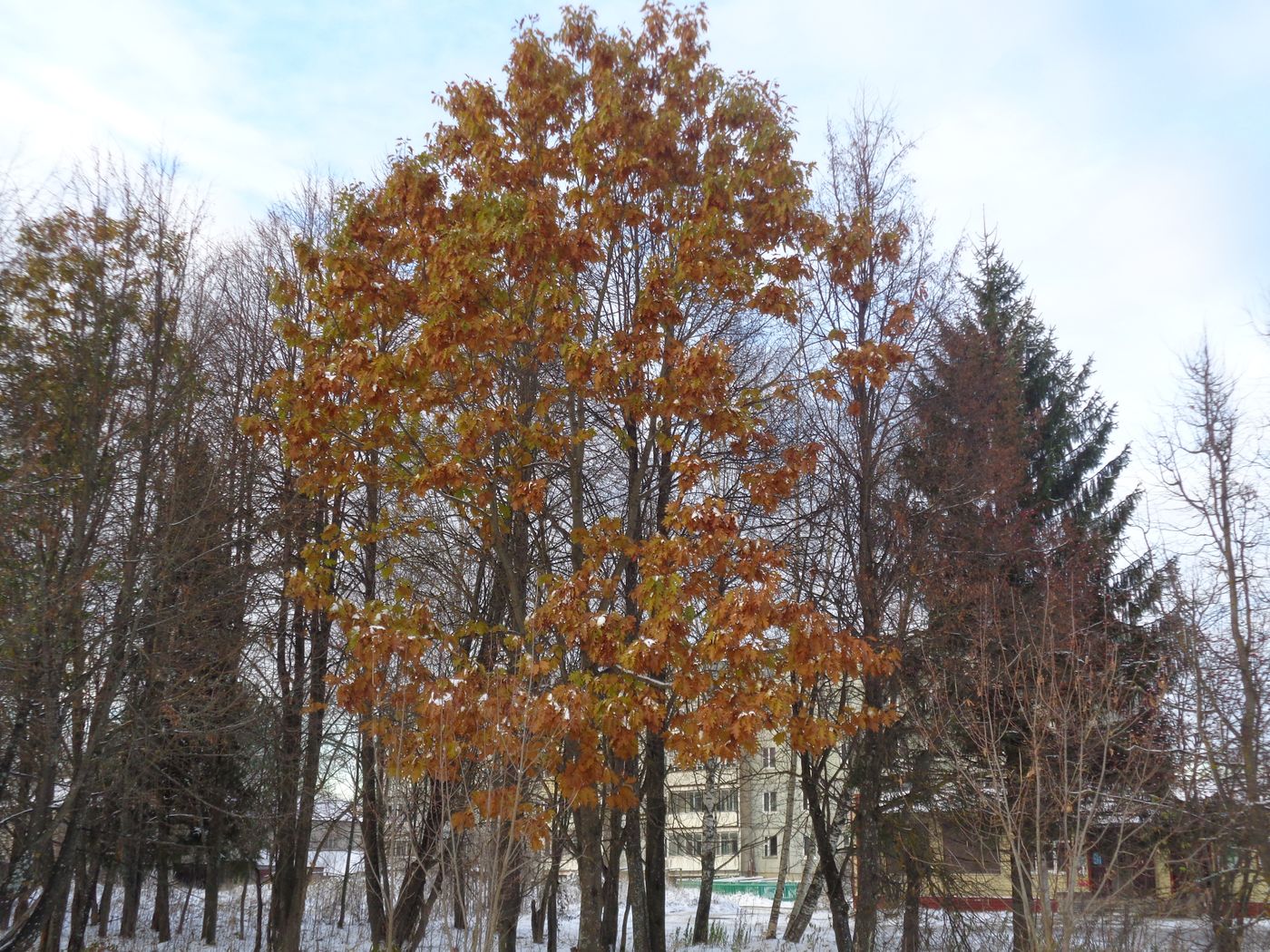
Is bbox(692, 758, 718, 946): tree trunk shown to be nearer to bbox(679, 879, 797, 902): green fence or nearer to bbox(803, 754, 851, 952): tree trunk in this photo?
bbox(803, 754, 851, 952): tree trunk

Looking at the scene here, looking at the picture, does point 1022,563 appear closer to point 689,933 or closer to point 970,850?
point 970,850

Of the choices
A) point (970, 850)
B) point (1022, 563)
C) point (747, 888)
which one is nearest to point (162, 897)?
point (970, 850)

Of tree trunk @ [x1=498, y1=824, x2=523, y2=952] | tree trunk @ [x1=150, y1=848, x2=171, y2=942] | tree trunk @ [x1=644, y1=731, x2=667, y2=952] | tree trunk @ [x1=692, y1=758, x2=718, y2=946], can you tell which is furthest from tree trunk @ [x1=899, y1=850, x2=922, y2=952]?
tree trunk @ [x1=150, y1=848, x2=171, y2=942]

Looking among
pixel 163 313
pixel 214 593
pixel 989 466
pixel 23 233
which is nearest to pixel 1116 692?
pixel 989 466

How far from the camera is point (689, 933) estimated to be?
57.0ft

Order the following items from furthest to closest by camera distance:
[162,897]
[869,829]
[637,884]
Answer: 1. [162,897]
2. [637,884]
3. [869,829]

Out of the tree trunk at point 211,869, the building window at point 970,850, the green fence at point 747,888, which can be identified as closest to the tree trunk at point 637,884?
the building window at point 970,850

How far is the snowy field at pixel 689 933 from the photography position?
1012 centimetres

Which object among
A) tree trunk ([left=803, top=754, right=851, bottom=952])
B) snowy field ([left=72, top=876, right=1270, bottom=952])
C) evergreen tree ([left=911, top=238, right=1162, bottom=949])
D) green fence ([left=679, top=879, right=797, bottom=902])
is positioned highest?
evergreen tree ([left=911, top=238, right=1162, bottom=949])

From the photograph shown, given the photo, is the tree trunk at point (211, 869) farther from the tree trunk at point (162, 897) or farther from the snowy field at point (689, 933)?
the tree trunk at point (162, 897)

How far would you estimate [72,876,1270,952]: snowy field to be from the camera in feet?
33.2

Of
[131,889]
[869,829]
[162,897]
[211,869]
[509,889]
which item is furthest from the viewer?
[162,897]

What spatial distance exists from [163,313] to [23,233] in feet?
5.84

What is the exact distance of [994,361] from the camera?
15.4 m
